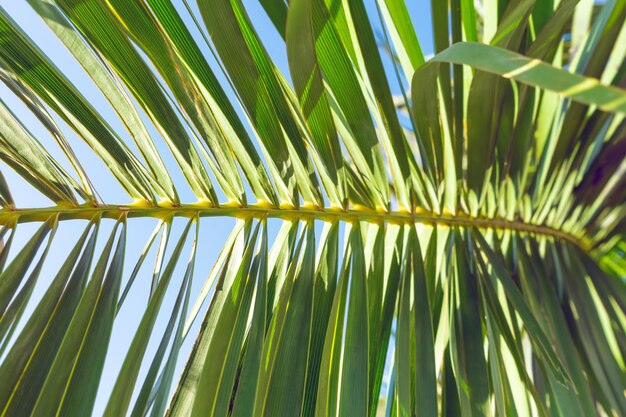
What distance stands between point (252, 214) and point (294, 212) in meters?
0.07

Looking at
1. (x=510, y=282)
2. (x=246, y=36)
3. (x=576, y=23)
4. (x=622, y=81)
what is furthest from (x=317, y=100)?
(x=576, y=23)

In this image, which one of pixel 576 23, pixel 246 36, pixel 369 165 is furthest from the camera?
pixel 576 23

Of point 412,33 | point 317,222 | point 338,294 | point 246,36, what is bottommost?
point 338,294

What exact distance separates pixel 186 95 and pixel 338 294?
35 centimetres

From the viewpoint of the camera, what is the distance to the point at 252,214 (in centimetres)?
81

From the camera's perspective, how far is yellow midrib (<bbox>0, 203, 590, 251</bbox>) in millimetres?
702

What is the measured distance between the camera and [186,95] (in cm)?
74

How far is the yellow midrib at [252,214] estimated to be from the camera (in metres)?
0.70

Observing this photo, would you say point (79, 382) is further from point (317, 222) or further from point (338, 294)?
point (317, 222)

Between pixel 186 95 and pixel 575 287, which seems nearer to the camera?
pixel 186 95

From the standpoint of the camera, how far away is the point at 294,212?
0.83m

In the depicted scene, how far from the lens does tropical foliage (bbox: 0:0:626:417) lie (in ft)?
2.14

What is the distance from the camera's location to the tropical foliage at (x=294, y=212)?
65 centimetres

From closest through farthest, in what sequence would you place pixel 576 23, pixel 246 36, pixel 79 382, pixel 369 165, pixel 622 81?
pixel 79 382 < pixel 246 36 < pixel 369 165 < pixel 622 81 < pixel 576 23
